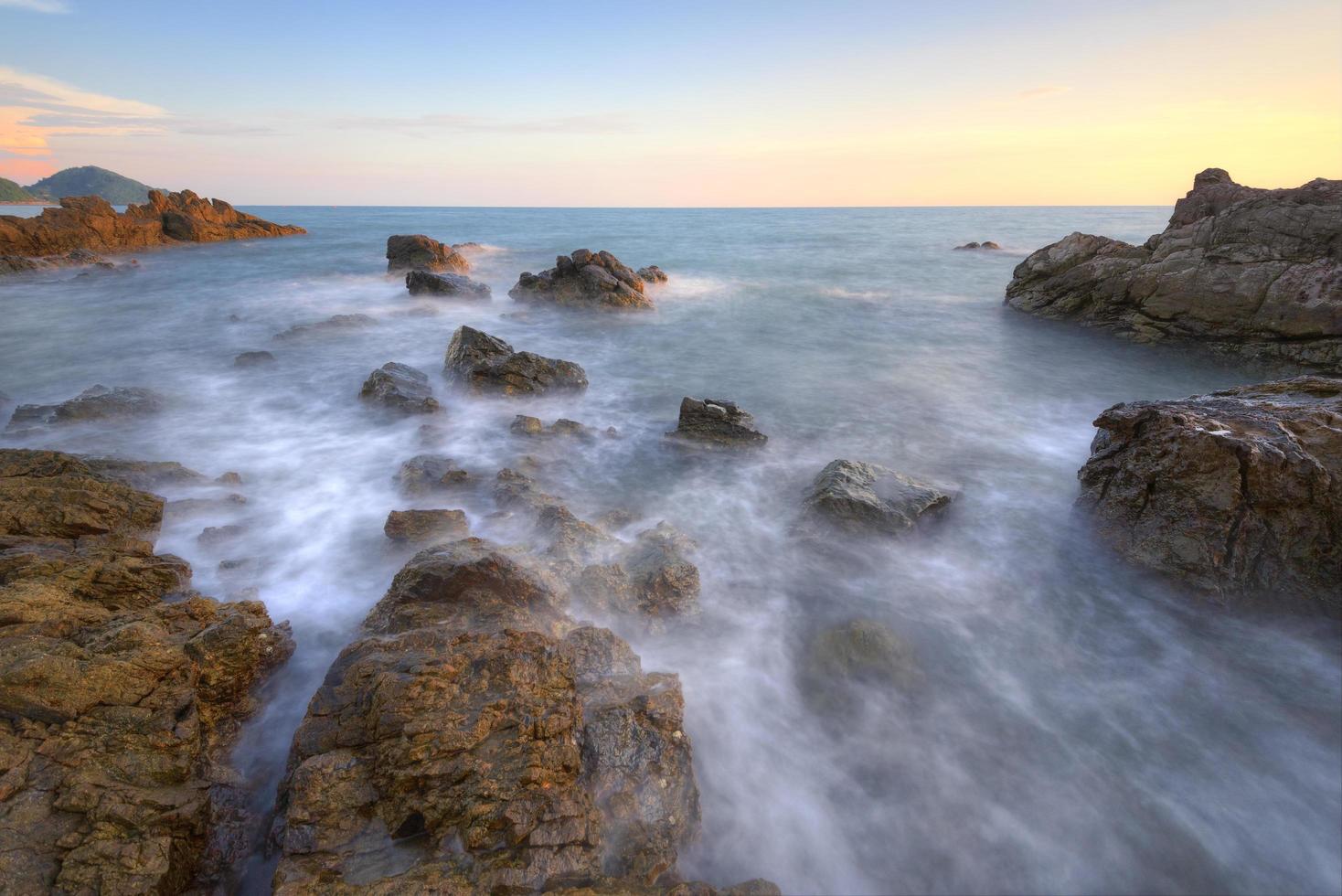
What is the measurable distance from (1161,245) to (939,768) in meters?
16.0

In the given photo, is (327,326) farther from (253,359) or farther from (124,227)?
(124,227)

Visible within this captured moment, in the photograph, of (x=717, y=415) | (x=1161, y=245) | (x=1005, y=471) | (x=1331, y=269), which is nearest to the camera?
(x=1005, y=471)

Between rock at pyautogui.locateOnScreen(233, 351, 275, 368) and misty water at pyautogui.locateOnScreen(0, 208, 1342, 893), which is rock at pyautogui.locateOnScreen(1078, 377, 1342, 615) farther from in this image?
rock at pyautogui.locateOnScreen(233, 351, 275, 368)

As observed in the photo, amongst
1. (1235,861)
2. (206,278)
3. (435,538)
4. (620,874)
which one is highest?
(206,278)

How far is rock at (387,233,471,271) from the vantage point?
23859mm

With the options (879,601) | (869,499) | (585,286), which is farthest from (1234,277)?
(585,286)

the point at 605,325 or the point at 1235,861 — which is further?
the point at 605,325

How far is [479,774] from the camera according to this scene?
292 centimetres

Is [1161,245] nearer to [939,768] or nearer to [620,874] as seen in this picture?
[939,768]

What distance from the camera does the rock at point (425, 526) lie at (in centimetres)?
593

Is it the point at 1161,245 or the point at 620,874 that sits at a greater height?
the point at 1161,245

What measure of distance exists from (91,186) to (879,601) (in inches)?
6640

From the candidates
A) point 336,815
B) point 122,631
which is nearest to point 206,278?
point 122,631

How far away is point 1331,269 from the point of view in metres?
11.6
